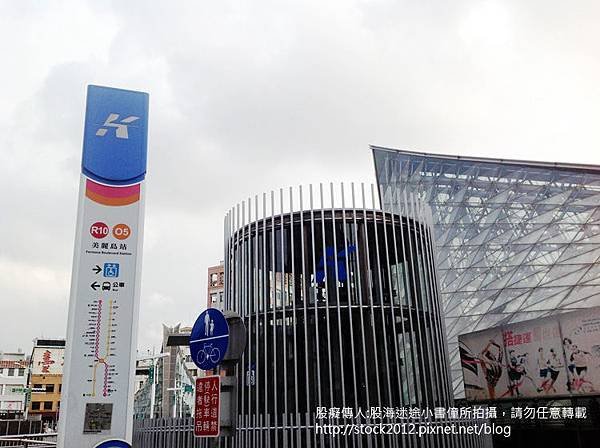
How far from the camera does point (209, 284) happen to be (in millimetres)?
97875

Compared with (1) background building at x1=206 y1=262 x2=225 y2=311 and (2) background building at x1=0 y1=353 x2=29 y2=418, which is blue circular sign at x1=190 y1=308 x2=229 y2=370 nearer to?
(2) background building at x1=0 y1=353 x2=29 y2=418

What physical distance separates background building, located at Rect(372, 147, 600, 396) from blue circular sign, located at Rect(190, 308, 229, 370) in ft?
90.8

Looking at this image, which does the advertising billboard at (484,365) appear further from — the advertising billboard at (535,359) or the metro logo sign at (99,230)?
the metro logo sign at (99,230)

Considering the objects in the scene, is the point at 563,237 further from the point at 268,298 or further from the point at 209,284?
the point at 209,284

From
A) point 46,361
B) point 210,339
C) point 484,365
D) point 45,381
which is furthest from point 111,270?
point 46,361

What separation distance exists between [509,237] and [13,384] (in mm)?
82042

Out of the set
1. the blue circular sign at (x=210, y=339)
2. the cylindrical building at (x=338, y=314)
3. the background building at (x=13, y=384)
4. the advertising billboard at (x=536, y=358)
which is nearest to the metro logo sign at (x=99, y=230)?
the blue circular sign at (x=210, y=339)

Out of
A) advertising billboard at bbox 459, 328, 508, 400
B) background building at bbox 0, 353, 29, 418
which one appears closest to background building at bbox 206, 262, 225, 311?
background building at bbox 0, 353, 29, 418

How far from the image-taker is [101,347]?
957cm

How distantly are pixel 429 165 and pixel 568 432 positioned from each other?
24.7 m

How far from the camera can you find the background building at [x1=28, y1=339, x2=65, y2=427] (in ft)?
273

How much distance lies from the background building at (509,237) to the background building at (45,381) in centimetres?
6465

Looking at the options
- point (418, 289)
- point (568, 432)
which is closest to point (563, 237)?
point (568, 432)

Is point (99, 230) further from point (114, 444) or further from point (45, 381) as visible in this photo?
point (45, 381)
